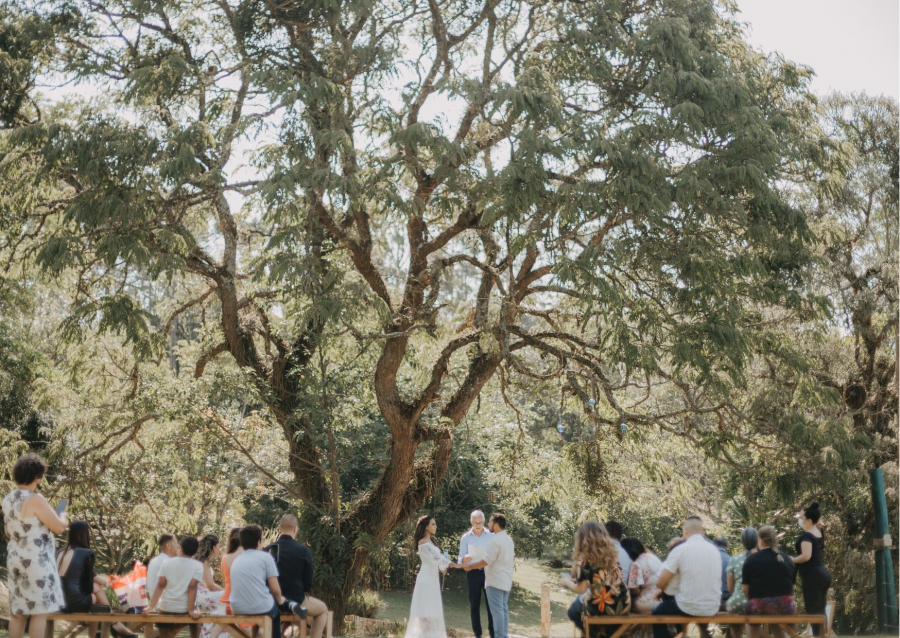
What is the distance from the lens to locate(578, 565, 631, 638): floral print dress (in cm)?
642

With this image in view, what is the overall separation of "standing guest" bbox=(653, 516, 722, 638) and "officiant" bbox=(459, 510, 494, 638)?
6.99ft

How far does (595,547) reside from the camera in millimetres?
6238

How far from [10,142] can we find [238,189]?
2685 mm

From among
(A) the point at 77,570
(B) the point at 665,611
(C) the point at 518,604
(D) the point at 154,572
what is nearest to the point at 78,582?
(A) the point at 77,570

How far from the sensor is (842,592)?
13.5 meters

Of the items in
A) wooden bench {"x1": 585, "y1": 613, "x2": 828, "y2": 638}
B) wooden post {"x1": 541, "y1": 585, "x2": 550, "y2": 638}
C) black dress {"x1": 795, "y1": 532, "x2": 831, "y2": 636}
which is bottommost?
wooden post {"x1": 541, "y1": 585, "x2": 550, "y2": 638}

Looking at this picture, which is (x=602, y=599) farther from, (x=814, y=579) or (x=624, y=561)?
(x=814, y=579)

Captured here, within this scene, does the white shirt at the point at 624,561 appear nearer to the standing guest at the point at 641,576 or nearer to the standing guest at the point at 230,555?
the standing guest at the point at 641,576

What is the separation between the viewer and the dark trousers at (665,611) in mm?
6691

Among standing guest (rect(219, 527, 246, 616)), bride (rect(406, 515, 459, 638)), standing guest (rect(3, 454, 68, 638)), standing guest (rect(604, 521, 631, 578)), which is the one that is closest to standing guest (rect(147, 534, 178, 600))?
standing guest (rect(219, 527, 246, 616))

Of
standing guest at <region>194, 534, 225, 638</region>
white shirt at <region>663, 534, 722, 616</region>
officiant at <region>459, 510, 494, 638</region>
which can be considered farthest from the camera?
officiant at <region>459, 510, 494, 638</region>

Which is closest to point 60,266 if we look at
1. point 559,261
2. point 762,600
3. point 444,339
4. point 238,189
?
point 238,189

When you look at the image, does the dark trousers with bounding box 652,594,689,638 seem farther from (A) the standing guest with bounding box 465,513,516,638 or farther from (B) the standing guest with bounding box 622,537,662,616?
(A) the standing guest with bounding box 465,513,516,638

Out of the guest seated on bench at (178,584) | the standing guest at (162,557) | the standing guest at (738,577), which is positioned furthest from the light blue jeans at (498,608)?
the standing guest at (162,557)
